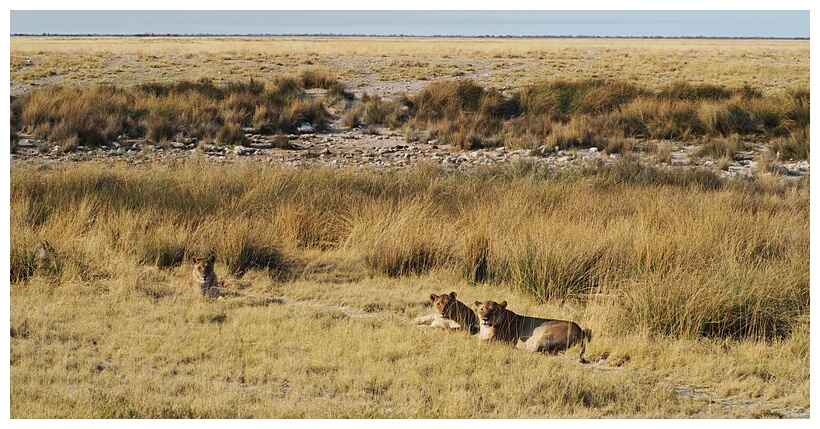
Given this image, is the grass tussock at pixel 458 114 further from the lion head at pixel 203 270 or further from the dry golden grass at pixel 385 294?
the lion head at pixel 203 270

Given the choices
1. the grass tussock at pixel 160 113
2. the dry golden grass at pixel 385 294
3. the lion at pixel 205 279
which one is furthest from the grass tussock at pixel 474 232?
the grass tussock at pixel 160 113

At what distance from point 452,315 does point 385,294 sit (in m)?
1.26

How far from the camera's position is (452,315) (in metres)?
6.51

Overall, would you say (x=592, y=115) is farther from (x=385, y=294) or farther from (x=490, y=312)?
(x=490, y=312)

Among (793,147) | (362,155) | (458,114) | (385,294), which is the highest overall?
(458,114)

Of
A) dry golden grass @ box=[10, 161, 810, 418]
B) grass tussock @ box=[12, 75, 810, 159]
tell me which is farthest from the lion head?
grass tussock @ box=[12, 75, 810, 159]

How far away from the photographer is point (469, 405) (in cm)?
512

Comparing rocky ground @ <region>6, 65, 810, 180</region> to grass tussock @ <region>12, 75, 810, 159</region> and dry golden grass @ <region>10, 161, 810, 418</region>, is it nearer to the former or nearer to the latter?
grass tussock @ <region>12, 75, 810, 159</region>

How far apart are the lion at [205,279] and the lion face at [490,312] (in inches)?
95.1

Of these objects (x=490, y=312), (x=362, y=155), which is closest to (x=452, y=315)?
(x=490, y=312)

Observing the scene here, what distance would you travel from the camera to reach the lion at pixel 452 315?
6418mm

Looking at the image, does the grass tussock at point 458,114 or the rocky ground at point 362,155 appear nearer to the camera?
the rocky ground at point 362,155

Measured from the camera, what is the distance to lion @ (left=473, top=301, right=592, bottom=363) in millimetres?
6051
